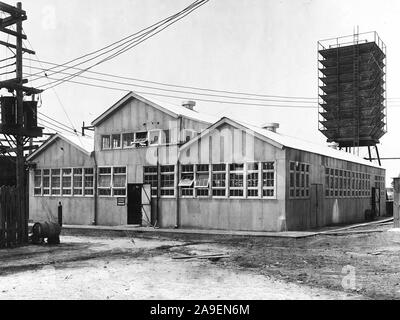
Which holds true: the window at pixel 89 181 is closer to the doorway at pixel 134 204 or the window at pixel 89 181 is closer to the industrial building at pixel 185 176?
the industrial building at pixel 185 176

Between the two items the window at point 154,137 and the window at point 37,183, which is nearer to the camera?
the window at point 154,137

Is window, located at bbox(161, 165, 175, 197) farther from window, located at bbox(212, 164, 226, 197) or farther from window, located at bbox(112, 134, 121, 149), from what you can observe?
window, located at bbox(112, 134, 121, 149)

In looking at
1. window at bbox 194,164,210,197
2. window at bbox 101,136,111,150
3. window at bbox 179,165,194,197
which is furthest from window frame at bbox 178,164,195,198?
window at bbox 101,136,111,150

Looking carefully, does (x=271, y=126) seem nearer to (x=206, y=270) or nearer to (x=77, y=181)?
(x=77, y=181)

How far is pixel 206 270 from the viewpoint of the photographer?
1153cm

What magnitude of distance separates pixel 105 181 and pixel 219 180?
24.7 feet

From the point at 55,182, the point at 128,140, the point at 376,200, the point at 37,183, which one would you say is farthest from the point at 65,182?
the point at 376,200

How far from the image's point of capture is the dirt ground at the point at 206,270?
8977mm

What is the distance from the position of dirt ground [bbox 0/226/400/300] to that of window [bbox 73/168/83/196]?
31.7ft

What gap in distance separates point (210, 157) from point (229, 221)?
317 centimetres

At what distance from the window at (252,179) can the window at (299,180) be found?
1.51 metres

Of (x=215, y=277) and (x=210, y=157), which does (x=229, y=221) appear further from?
(x=215, y=277)

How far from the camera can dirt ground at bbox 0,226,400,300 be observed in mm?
8977

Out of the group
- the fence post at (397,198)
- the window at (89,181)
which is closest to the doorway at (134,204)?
the window at (89,181)
